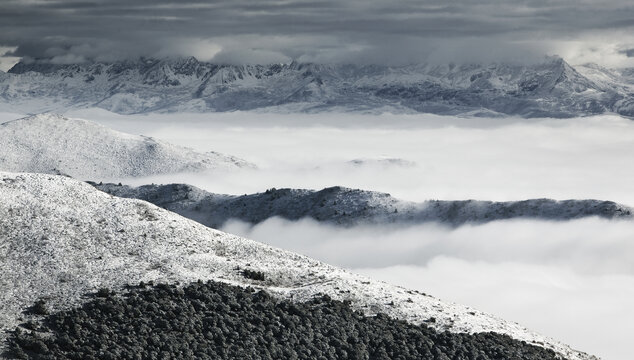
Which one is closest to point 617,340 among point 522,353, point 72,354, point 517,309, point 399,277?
point 517,309

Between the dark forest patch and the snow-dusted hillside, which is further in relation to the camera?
the snow-dusted hillside

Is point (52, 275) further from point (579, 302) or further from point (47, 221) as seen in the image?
point (579, 302)

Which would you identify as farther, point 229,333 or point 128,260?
point 128,260

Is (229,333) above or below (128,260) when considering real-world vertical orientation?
below

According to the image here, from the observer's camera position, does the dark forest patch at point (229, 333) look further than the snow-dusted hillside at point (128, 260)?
No
